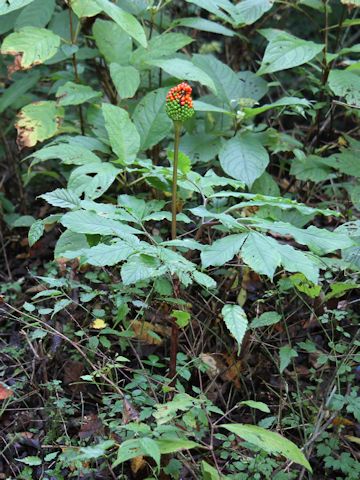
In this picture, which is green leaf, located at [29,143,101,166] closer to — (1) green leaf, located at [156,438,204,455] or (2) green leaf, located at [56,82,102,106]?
(2) green leaf, located at [56,82,102,106]

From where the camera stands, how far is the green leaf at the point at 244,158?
2.14m

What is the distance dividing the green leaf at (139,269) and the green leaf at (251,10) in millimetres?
1370

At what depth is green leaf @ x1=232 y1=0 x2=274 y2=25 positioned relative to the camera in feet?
8.02

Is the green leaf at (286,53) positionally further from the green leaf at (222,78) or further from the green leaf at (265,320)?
the green leaf at (265,320)

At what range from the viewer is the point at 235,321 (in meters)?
1.44

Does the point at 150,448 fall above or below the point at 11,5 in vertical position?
below

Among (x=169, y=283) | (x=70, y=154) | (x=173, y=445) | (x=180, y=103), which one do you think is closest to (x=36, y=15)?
(x=70, y=154)

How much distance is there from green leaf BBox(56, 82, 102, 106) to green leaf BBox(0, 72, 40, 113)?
368 mm

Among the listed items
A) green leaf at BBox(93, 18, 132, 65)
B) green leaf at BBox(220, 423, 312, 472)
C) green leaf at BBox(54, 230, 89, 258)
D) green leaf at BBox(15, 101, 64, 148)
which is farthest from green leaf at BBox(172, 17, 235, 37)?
green leaf at BBox(220, 423, 312, 472)

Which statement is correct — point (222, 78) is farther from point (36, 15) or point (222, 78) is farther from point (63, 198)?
point (63, 198)

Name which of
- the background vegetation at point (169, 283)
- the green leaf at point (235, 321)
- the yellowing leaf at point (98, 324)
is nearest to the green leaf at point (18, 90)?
the background vegetation at point (169, 283)

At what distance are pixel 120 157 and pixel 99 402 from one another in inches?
29.4

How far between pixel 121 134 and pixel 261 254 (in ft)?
2.42

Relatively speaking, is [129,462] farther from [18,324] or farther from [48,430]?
[18,324]
